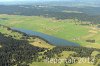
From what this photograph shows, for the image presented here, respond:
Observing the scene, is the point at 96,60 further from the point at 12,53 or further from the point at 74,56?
the point at 12,53

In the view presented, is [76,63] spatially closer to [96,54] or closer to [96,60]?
[96,60]

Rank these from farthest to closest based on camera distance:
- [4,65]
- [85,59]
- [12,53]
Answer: [12,53] → [85,59] → [4,65]

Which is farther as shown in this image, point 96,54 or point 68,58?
point 96,54

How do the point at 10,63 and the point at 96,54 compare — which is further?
the point at 96,54

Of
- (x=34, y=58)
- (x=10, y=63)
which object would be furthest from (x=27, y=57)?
(x=10, y=63)

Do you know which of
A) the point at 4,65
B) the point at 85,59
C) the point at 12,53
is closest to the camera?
the point at 4,65

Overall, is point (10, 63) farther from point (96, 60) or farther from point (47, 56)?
point (96, 60)

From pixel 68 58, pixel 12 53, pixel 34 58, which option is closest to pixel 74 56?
pixel 68 58
